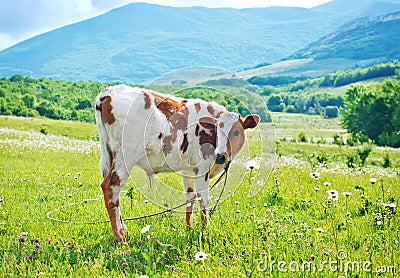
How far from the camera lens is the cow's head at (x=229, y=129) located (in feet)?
22.7

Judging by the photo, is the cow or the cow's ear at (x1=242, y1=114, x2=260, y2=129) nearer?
the cow's ear at (x1=242, y1=114, x2=260, y2=129)

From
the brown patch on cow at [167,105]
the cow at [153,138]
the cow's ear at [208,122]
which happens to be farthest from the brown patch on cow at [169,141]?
the cow's ear at [208,122]

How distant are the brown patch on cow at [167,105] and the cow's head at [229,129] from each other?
0.66 metres

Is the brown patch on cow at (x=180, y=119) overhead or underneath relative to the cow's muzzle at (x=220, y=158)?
overhead

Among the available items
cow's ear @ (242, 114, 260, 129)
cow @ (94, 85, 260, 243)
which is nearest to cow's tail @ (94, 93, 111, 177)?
cow @ (94, 85, 260, 243)

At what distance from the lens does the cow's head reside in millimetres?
6922

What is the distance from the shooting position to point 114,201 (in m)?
7.42

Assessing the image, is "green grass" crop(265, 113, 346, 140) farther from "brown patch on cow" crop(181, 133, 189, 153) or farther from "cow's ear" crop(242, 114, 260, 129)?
"cow's ear" crop(242, 114, 260, 129)

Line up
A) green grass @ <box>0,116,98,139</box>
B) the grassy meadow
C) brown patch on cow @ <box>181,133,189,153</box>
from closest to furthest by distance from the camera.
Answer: the grassy meadow, brown patch on cow @ <box>181,133,189,153</box>, green grass @ <box>0,116,98,139</box>

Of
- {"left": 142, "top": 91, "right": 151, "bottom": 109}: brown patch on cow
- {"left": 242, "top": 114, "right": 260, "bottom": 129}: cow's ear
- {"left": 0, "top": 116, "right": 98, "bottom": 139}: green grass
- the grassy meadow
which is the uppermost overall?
{"left": 142, "top": 91, "right": 151, "bottom": 109}: brown patch on cow

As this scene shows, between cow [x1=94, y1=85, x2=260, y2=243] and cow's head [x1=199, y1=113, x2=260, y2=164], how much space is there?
54 millimetres

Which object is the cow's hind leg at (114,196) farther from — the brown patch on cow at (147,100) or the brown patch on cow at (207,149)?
the brown patch on cow at (207,149)

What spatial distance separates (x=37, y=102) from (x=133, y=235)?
310 ft

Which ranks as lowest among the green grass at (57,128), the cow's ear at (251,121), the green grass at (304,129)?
the green grass at (304,129)
